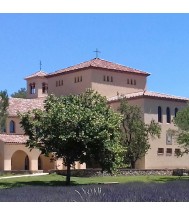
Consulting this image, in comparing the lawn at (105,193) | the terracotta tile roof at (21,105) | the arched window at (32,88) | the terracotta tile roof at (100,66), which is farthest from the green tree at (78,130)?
the arched window at (32,88)

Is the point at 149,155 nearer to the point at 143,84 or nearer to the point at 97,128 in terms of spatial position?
the point at 143,84

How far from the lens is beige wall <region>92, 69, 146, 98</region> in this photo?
198ft

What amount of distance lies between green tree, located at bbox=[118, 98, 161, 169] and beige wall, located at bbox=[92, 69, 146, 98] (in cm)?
689

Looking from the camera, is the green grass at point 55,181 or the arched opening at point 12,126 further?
the arched opening at point 12,126

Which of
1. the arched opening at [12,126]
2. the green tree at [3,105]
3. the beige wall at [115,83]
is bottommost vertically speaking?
the arched opening at [12,126]

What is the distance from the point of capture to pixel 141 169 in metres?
52.0

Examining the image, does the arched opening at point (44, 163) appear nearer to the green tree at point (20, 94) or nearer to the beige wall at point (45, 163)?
the beige wall at point (45, 163)

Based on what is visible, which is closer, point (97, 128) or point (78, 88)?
point (97, 128)

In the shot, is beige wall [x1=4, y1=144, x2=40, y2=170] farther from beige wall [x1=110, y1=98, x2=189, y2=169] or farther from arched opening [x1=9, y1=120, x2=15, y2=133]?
beige wall [x1=110, y1=98, x2=189, y2=169]

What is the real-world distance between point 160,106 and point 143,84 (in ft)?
27.1

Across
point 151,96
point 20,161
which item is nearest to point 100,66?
point 151,96

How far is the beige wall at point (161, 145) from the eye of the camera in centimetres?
5581

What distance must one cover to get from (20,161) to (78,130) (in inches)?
955
